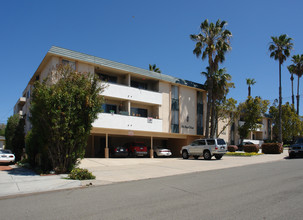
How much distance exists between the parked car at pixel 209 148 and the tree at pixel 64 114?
12326 millimetres

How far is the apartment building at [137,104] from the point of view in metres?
23.5

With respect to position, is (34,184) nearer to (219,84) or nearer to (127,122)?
(127,122)

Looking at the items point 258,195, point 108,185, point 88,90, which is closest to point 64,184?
point 108,185

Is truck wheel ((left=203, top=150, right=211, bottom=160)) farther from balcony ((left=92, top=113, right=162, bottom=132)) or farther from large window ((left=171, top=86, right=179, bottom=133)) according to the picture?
large window ((left=171, top=86, right=179, bottom=133))

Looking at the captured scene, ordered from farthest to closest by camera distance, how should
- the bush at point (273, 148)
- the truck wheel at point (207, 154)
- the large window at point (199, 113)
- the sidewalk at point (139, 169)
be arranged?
the large window at point (199, 113) < the bush at point (273, 148) < the truck wheel at point (207, 154) < the sidewalk at point (139, 169)

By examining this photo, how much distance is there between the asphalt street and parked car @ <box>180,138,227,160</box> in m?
12.6

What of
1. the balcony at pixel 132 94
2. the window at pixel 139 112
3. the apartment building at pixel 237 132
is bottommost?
the apartment building at pixel 237 132

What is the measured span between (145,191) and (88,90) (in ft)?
22.8

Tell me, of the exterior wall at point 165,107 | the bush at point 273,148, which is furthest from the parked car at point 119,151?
the bush at point 273,148

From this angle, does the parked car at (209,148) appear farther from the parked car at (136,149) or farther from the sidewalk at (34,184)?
the sidewalk at (34,184)

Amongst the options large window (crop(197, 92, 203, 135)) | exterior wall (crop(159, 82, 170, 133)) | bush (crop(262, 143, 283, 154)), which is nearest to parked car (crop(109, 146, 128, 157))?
exterior wall (crop(159, 82, 170, 133))

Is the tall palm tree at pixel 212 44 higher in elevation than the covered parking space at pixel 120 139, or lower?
higher

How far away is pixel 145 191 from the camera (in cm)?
898

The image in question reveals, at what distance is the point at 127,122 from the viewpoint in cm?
2514
